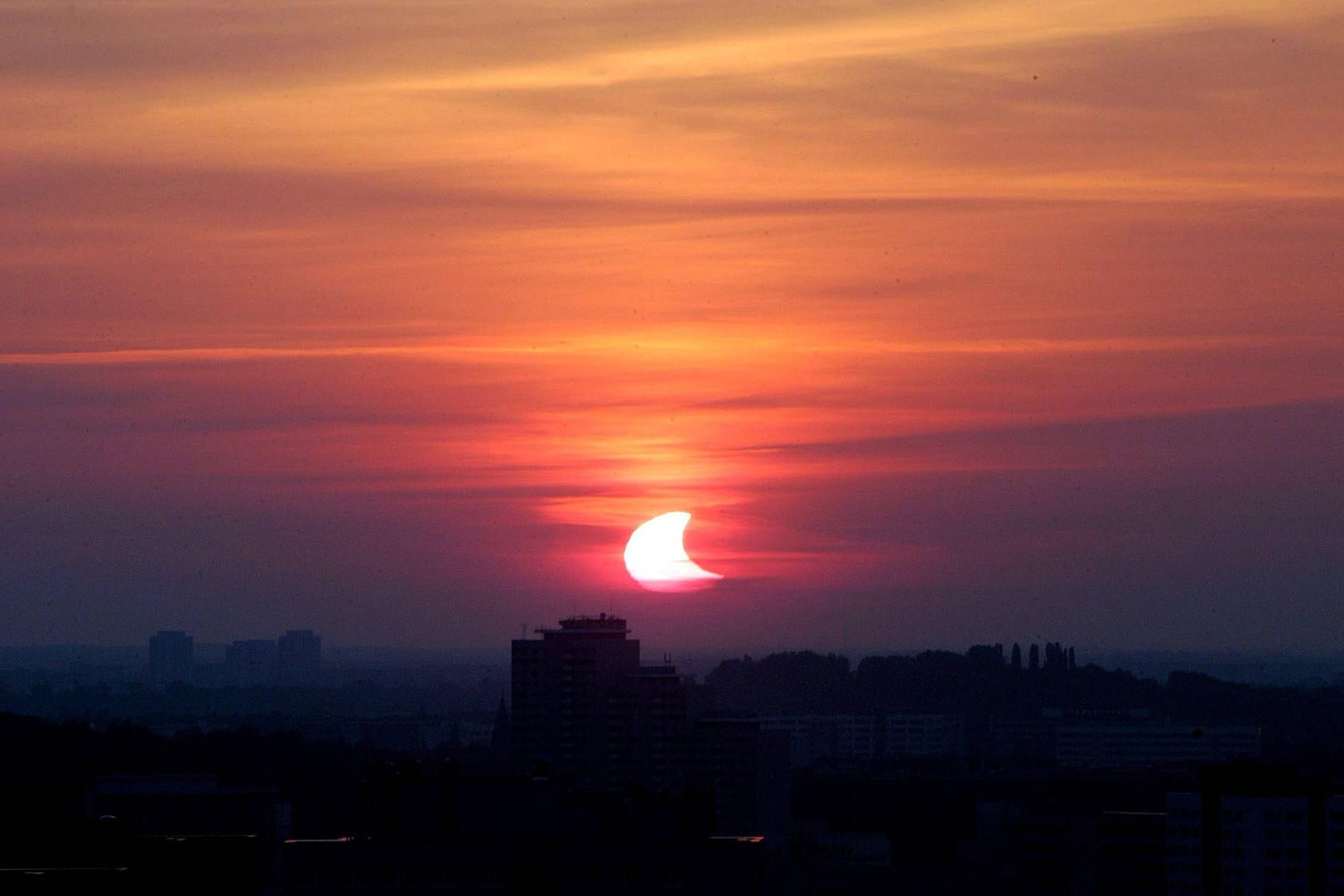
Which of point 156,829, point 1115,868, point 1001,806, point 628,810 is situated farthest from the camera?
point 1001,806

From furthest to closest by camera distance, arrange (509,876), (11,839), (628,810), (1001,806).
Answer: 1. (1001,806)
2. (628,810)
3. (509,876)
4. (11,839)

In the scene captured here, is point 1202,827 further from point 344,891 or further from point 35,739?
point 35,739

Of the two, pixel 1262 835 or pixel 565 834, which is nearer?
pixel 565 834

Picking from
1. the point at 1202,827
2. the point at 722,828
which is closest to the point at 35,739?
the point at 722,828

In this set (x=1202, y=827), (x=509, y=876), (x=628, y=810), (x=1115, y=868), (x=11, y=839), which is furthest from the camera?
(x=1115, y=868)

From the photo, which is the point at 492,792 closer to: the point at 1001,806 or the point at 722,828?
the point at 1001,806

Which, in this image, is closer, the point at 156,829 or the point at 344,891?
the point at 344,891

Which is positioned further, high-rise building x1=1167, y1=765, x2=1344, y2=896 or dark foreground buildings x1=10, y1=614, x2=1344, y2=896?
high-rise building x1=1167, y1=765, x2=1344, y2=896

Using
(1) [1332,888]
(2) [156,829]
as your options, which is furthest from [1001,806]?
(2) [156,829]

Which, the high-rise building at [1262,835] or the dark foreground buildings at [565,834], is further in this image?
the high-rise building at [1262,835]
